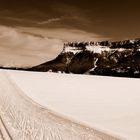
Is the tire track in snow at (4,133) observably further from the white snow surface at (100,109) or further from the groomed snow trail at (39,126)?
the white snow surface at (100,109)

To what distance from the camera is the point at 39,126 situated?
9.51 meters

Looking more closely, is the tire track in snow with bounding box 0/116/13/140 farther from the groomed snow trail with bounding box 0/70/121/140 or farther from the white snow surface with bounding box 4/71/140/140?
the white snow surface with bounding box 4/71/140/140

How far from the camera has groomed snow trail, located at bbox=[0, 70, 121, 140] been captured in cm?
830

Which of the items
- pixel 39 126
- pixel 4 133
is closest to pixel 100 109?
pixel 39 126

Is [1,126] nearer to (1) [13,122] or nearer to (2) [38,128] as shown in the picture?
(1) [13,122]

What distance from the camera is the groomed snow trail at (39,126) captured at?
27.2 feet

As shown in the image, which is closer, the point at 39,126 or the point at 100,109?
the point at 39,126

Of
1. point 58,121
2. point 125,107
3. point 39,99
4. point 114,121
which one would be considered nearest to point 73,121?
point 58,121

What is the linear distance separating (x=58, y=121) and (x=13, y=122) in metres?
1.44

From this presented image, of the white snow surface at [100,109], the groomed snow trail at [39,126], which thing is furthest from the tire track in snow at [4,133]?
the white snow surface at [100,109]

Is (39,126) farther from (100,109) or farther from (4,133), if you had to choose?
(100,109)

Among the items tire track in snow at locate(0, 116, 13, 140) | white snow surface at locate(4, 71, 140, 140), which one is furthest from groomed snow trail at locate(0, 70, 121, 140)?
white snow surface at locate(4, 71, 140, 140)

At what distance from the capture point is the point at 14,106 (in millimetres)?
13438

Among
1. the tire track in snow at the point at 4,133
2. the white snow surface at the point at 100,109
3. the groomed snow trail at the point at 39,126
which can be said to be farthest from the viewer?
the white snow surface at the point at 100,109
